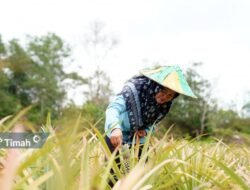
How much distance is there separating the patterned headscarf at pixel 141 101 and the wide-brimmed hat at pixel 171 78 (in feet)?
0.25

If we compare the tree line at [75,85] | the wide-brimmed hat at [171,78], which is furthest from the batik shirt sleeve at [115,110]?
the tree line at [75,85]

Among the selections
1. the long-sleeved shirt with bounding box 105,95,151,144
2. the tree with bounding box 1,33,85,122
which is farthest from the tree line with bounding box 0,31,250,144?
the long-sleeved shirt with bounding box 105,95,151,144

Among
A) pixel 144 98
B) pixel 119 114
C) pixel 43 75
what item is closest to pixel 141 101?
pixel 144 98

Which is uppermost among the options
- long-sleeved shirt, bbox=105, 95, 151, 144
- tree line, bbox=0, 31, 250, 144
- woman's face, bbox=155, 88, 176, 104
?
woman's face, bbox=155, 88, 176, 104

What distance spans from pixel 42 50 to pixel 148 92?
36.7 metres

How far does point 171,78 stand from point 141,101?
220mm

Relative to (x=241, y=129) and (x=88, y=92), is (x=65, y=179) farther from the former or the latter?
(x=241, y=129)

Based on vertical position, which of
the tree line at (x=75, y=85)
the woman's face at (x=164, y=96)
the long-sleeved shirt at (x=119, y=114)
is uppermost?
the woman's face at (x=164, y=96)

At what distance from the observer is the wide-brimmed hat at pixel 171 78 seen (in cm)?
225

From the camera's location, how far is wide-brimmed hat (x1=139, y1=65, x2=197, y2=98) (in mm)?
2249

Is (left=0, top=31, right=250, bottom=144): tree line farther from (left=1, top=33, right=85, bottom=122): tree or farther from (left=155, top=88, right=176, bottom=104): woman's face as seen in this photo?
(left=155, top=88, right=176, bottom=104): woman's face

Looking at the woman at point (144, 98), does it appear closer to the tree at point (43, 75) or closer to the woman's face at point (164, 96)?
the woman's face at point (164, 96)

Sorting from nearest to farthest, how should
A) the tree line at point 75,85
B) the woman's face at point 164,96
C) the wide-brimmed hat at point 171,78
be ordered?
1. the wide-brimmed hat at point 171,78
2. the woman's face at point 164,96
3. the tree line at point 75,85

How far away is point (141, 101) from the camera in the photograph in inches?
95.1
